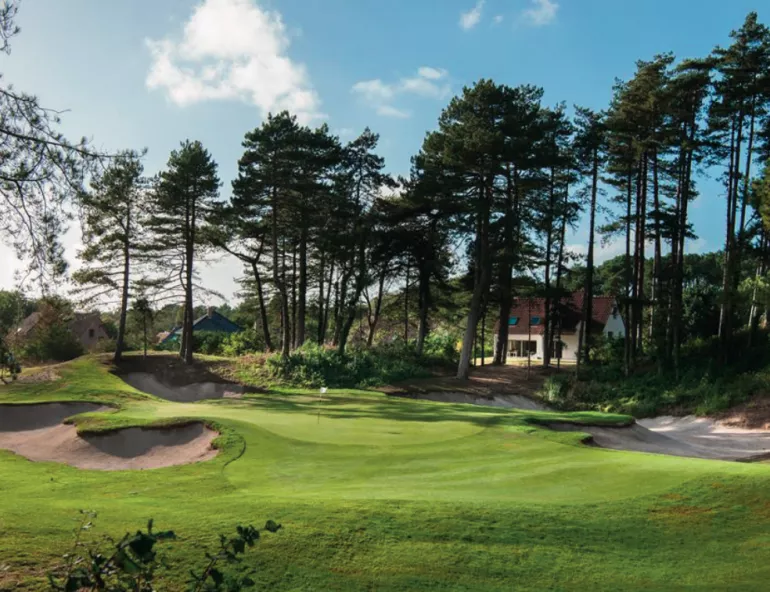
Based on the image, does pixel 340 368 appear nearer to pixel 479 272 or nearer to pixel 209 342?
pixel 479 272

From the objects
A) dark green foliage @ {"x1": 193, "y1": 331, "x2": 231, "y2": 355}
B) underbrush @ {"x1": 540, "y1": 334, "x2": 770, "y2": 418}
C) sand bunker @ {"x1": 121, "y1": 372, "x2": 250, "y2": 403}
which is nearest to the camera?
underbrush @ {"x1": 540, "y1": 334, "x2": 770, "y2": 418}

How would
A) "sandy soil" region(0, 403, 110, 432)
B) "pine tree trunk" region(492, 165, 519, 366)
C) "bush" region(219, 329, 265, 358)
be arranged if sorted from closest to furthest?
1. "sandy soil" region(0, 403, 110, 432)
2. "pine tree trunk" region(492, 165, 519, 366)
3. "bush" region(219, 329, 265, 358)

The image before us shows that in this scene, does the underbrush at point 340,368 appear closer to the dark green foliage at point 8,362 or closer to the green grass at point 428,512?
the green grass at point 428,512

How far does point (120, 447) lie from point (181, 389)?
61.2 ft

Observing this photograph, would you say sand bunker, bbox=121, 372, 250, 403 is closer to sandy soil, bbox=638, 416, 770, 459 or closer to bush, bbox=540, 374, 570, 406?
bush, bbox=540, 374, 570, 406

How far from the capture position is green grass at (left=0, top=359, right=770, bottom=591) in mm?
5887

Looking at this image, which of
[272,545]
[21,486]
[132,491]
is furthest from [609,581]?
[21,486]

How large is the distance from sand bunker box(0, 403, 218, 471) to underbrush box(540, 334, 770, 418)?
2255 cm

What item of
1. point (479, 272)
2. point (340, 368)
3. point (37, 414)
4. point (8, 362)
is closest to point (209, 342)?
point (340, 368)

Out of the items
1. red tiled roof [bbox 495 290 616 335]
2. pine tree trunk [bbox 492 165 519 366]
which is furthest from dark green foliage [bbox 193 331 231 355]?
red tiled roof [bbox 495 290 616 335]

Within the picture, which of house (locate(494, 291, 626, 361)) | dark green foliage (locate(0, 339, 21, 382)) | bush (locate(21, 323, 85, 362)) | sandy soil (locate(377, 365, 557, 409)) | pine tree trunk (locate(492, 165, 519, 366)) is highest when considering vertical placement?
pine tree trunk (locate(492, 165, 519, 366))

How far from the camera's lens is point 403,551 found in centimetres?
633

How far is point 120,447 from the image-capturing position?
1483 centimetres

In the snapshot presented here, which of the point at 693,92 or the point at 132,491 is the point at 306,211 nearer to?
the point at 693,92
